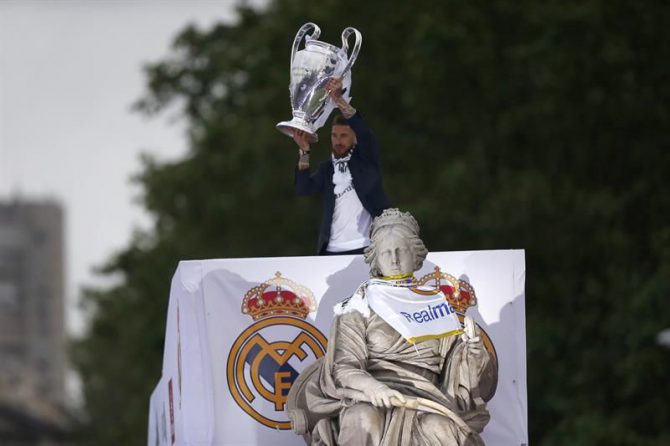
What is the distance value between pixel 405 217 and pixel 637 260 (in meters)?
17.0

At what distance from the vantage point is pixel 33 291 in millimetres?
142000

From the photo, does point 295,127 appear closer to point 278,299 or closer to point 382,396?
point 278,299

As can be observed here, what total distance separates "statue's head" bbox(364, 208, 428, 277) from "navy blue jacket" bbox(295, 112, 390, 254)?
62.8 inches

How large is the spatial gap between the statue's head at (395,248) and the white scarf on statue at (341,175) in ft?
5.97

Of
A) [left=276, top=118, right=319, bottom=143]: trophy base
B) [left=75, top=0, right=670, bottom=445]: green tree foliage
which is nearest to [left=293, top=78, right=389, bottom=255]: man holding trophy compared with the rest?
[left=276, top=118, right=319, bottom=143]: trophy base

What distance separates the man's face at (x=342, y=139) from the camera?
618 inches

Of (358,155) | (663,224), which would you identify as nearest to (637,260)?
(663,224)

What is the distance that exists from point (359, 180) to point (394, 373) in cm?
232

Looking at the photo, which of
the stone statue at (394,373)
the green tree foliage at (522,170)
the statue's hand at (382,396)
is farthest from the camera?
the green tree foliage at (522,170)

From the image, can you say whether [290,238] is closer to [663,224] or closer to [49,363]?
[663,224]

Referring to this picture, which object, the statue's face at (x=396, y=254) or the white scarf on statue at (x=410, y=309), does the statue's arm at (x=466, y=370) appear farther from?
the statue's face at (x=396, y=254)

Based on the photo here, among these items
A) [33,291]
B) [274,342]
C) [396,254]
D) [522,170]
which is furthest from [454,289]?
[33,291]

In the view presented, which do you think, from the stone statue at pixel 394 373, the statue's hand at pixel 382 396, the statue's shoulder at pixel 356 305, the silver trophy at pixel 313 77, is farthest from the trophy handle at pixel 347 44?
the statue's hand at pixel 382 396

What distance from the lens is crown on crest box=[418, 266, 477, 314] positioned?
15.0 meters
